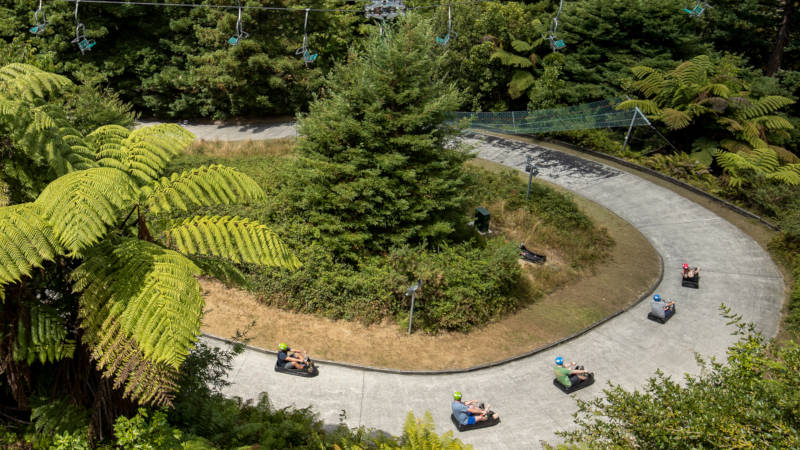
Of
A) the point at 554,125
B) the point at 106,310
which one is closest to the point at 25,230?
the point at 106,310

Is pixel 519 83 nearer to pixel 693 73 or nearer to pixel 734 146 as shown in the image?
pixel 693 73

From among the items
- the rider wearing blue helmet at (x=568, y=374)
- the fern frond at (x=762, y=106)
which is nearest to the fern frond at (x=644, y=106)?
the fern frond at (x=762, y=106)

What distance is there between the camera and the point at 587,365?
11.2 m

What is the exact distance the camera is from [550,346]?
11.7 meters

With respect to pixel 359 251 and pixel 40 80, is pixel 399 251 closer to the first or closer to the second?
pixel 359 251

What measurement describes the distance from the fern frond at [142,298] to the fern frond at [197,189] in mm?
493

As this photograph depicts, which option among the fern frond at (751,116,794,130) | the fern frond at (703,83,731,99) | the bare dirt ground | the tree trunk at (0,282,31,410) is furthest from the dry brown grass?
the fern frond at (751,116,794,130)

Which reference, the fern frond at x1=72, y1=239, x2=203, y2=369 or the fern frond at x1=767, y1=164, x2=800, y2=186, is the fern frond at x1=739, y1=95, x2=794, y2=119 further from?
the fern frond at x1=72, y1=239, x2=203, y2=369

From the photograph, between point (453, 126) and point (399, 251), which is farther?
point (453, 126)

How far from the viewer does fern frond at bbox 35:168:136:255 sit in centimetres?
330

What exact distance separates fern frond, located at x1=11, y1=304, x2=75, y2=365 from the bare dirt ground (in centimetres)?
655

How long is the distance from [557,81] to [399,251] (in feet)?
58.7

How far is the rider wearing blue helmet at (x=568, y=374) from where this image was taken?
10.2 meters

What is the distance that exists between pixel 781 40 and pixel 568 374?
2633cm
